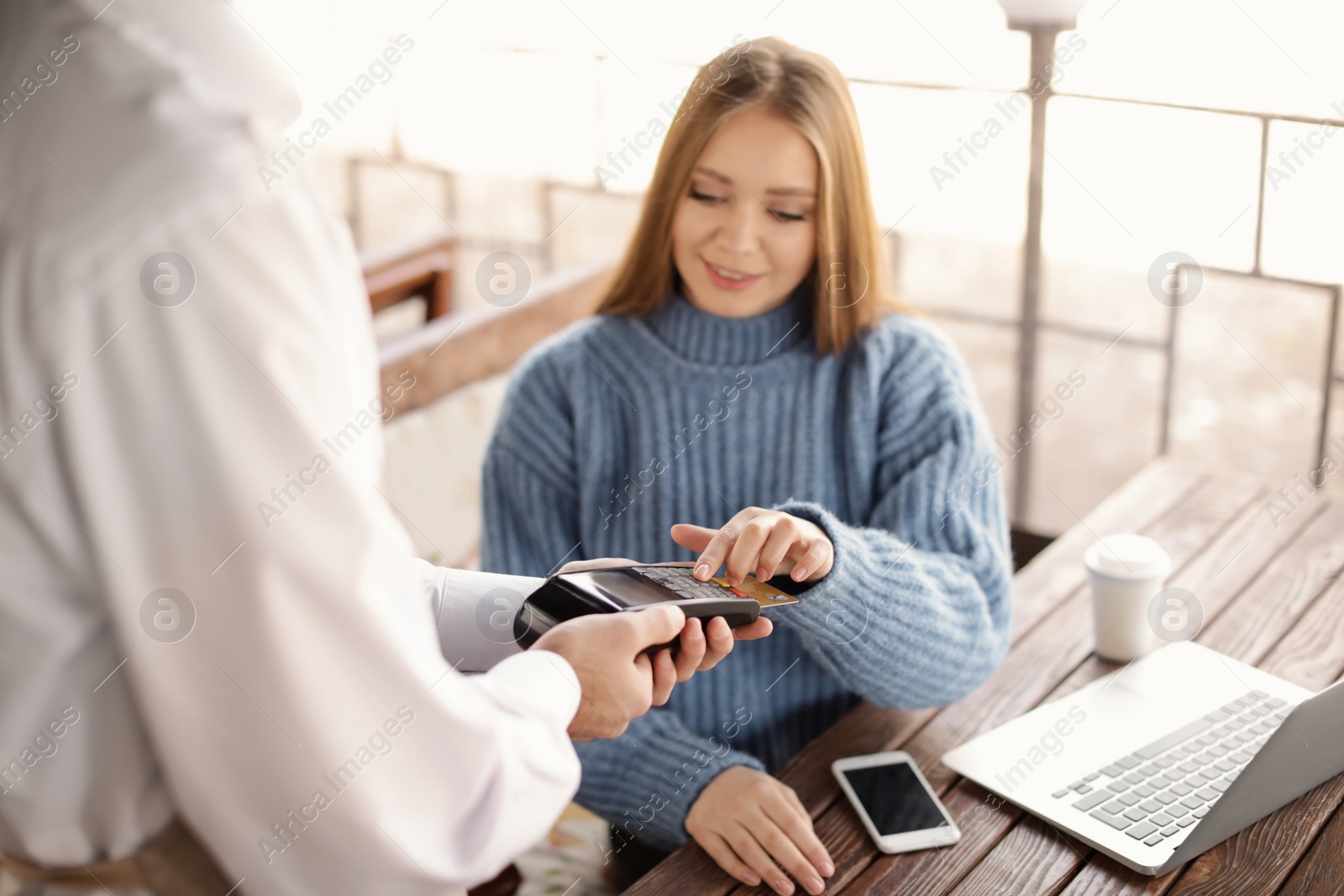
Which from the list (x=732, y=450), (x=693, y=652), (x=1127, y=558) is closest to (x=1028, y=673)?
(x=1127, y=558)

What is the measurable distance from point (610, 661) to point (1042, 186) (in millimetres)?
2069

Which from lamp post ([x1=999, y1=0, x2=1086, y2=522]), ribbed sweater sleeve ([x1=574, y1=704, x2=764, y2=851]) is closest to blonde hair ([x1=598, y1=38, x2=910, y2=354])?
ribbed sweater sleeve ([x1=574, y1=704, x2=764, y2=851])

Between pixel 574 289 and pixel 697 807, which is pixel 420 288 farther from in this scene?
pixel 697 807

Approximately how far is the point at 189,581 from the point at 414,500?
4.25ft

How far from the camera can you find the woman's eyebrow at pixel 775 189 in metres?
1.35

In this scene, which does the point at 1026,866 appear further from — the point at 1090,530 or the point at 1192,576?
the point at 1090,530

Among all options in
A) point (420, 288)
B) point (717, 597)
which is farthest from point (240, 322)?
point (420, 288)

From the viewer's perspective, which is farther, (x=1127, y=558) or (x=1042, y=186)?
(x=1042, y=186)

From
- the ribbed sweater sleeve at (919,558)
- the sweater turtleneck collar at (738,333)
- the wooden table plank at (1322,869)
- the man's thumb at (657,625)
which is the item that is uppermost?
the sweater turtleneck collar at (738,333)

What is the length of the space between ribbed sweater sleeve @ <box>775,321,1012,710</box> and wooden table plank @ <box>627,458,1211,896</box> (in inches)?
1.6

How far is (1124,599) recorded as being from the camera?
1.35 meters

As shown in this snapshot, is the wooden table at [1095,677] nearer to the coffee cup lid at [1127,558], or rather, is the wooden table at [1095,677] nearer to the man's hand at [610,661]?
the coffee cup lid at [1127,558]

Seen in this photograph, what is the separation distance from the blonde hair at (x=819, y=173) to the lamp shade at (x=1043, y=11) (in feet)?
2.38

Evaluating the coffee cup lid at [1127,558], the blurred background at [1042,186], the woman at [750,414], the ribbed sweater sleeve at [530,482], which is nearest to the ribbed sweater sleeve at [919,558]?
the woman at [750,414]
